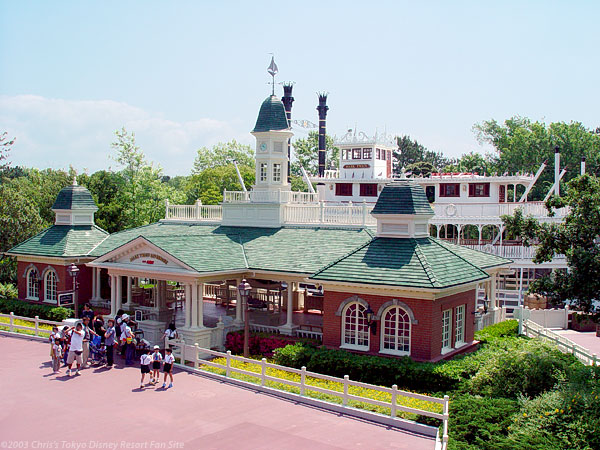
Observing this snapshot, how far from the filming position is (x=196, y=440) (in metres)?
14.3

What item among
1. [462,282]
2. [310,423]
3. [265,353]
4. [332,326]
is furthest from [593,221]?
[265,353]

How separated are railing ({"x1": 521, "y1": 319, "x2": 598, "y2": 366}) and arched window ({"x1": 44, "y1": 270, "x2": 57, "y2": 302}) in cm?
2318

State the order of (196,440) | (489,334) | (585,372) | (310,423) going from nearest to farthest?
(196,440) < (310,423) < (585,372) < (489,334)

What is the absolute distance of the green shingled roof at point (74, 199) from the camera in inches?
1321

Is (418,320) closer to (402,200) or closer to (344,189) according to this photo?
(402,200)

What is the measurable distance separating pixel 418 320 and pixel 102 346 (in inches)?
434

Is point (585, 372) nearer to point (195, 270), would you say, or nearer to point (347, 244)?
Result: point (347, 244)

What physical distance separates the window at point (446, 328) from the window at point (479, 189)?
73.8 ft

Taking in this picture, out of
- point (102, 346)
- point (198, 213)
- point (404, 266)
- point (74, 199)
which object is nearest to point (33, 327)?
point (102, 346)

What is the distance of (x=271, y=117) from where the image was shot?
101ft

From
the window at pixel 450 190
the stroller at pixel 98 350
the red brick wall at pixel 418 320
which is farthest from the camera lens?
the window at pixel 450 190

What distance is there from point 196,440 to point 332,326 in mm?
7907

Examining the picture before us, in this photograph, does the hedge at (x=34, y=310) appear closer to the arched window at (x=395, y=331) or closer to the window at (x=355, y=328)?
the window at (x=355, y=328)

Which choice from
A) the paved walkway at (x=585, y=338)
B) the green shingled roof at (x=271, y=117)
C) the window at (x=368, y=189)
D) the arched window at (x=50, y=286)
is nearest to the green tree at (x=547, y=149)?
the window at (x=368, y=189)
